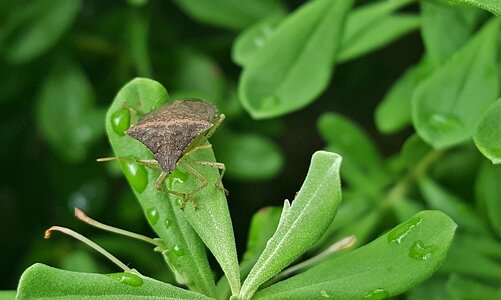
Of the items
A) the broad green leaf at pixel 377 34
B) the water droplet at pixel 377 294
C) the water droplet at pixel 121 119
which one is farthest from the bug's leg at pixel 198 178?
the broad green leaf at pixel 377 34

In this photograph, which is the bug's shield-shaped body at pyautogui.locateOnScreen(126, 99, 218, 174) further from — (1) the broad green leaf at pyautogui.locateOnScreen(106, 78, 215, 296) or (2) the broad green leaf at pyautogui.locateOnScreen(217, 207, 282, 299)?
(2) the broad green leaf at pyautogui.locateOnScreen(217, 207, 282, 299)

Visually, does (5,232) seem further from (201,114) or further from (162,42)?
(201,114)

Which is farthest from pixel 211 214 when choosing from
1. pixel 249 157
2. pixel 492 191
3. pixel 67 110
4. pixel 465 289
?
pixel 67 110

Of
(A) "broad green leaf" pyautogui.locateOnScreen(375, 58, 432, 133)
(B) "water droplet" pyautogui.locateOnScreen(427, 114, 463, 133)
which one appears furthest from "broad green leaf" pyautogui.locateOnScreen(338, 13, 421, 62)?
(B) "water droplet" pyautogui.locateOnScreen(427, 114, 463, 133)

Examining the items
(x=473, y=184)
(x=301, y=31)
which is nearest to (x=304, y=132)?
(x=473, y=184)

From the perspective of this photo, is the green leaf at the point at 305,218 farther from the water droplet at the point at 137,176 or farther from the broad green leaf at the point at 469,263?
the broad green leaf at the point at 469,263
